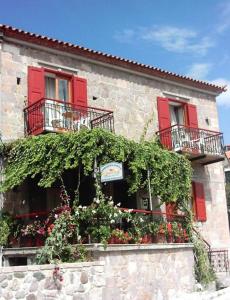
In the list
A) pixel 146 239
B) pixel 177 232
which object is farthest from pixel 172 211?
pixel 146 239

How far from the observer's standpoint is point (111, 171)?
37.5 feet

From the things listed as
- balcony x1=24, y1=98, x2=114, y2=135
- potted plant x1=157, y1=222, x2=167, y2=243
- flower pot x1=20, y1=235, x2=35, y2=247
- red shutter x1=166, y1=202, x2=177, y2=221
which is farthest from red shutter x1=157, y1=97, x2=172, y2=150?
flower pot x1=20, y1=235, x2=35, y2=247

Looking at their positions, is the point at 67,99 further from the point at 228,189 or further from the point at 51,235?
the point at 228,189

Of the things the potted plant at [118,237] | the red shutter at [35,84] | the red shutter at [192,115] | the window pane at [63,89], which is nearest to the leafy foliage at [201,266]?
the potted plant at [118,237]

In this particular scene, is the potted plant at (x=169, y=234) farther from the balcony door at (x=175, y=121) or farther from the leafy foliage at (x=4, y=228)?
the leafy foliage at (x=4, y=228)

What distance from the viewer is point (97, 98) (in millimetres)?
16109

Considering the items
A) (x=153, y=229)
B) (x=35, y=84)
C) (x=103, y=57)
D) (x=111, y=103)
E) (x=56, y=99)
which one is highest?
(x=103, y=57)

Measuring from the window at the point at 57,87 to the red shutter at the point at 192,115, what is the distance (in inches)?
212

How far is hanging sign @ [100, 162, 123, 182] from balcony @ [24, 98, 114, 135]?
270 centimetres

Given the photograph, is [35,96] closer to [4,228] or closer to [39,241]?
[4,228]

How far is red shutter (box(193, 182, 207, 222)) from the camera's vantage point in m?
17.5

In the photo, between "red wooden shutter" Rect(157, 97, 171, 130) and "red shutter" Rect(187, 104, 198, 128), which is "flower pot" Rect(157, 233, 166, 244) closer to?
"red wooden shutter" Rect(157, 97, 171, 130)

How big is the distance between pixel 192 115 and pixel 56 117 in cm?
668

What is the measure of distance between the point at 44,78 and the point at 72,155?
4262mm
